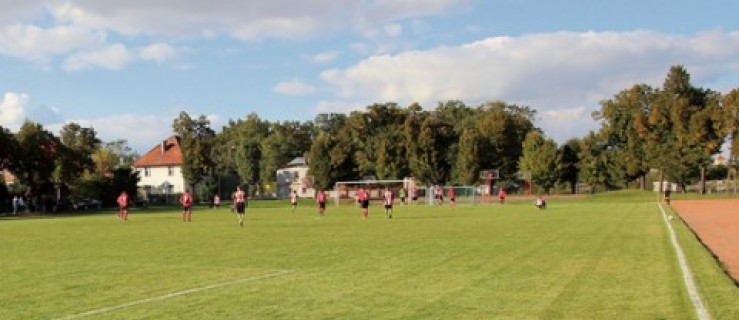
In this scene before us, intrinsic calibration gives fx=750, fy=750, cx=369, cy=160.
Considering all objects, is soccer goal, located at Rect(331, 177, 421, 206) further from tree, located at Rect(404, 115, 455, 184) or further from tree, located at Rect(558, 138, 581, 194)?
tree, located at Rect(558, 138, 581, 194)

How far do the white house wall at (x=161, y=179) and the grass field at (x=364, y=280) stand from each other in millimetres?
108096

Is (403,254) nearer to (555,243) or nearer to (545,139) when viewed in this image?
(555,243)

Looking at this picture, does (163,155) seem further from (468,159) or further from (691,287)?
(691,287)

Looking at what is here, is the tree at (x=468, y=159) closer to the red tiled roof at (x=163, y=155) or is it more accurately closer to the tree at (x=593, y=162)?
the tree at (x=593, y=162)

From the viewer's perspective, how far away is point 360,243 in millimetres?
21094

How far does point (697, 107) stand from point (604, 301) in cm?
9005

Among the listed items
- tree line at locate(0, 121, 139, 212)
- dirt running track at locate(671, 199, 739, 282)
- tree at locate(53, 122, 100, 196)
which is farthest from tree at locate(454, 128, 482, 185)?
dirt running track at locate(671, 199, 739, 282)

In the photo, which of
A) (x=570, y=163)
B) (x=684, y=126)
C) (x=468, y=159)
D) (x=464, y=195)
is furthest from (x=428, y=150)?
(x=684, y=126)

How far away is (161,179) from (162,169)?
176 cm

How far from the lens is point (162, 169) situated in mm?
131250

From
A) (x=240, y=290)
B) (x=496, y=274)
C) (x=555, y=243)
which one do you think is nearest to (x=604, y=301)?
(x=496, y=274)

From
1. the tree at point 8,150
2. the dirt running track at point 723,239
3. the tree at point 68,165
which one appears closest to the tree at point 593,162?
the tree at point 68,165

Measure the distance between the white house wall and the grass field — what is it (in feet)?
355

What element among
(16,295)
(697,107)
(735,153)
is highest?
(697,107)
